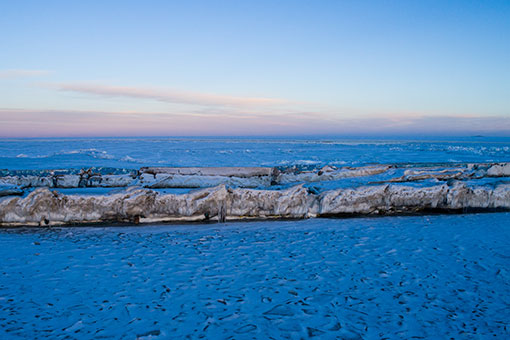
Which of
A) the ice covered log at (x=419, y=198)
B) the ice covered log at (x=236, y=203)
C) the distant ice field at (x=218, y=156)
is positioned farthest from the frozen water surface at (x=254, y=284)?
the distant ice field at (x=218, y=156)

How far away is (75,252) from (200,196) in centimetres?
172

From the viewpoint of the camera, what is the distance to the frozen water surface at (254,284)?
1968mm

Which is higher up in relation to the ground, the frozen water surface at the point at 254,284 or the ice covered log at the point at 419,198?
the ice covered log at the point at 419,198

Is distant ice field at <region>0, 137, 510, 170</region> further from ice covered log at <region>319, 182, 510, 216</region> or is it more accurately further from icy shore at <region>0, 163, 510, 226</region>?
ice covered log at <region>319, 182, 510, 216</region>

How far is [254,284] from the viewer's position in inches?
99.7

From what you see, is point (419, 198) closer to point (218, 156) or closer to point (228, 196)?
point (228, 196)

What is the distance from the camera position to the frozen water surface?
197cm

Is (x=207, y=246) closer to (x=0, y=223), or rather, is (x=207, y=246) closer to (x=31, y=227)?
(x=31, y=227)

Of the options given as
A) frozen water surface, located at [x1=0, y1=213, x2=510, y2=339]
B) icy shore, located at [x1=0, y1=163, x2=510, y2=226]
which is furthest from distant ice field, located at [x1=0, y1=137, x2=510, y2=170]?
frozen water surface, located at [x1=0, y1=213, x2=510, y2=339]

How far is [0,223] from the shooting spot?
3.99m

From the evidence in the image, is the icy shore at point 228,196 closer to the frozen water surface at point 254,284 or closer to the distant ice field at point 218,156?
the frozen water surface at point 254,284

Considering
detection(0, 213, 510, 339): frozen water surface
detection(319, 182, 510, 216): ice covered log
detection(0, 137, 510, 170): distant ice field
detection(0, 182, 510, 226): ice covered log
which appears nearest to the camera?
detection(0, 213, 510, 339): frozen water surface

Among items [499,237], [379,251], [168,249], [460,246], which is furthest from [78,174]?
[499,237]

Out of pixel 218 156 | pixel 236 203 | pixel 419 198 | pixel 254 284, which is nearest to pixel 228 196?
pixel 236 203
